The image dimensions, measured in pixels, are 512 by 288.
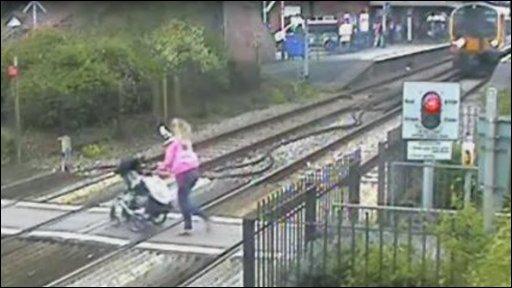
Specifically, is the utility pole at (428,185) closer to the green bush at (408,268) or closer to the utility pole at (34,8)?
the green bush at (408,268)

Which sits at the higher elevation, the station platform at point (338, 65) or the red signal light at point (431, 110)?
the station platform at point (338, 65)

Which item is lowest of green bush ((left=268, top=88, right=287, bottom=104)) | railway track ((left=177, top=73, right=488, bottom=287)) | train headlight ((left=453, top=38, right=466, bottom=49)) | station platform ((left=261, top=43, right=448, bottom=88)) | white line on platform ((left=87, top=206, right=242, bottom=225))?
railway track ((left=177, top=73, right=488, bottom=287))

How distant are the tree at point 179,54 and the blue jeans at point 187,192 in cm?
46

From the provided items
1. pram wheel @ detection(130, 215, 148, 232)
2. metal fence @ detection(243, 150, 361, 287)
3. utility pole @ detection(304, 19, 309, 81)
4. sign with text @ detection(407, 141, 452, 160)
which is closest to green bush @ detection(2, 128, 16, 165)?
utility pole @ detection(304, 19, 309, 81)

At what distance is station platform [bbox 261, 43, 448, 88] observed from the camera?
5.44ft

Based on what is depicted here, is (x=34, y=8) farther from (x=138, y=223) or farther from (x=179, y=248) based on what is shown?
(x=179, y=248)

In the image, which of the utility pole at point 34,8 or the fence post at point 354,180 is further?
the fence post at point 354,180

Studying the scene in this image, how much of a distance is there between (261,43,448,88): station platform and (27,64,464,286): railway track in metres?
0.31

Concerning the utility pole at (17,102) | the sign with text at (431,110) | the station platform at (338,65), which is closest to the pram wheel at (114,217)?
the station platform at (338,65)

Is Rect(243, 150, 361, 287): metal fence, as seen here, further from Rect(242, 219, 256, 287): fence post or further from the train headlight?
the train headlight

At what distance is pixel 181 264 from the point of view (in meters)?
2.29

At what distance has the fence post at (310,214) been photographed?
2131 millimetres

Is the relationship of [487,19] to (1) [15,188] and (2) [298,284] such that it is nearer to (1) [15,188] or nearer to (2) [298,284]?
(2) [298,284]

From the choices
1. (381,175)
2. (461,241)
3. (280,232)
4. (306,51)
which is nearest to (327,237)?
(280,232)
